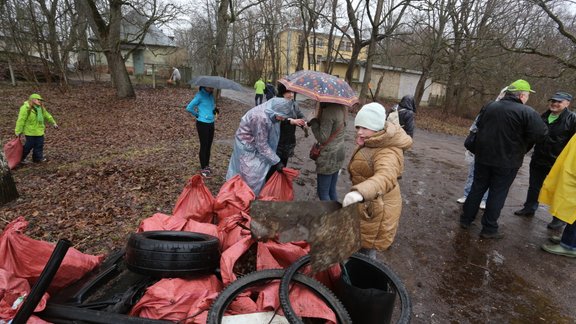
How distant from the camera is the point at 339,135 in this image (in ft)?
12.8

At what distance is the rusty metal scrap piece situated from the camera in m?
1.89

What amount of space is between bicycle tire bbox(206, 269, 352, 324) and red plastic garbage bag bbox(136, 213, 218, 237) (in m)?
0.98

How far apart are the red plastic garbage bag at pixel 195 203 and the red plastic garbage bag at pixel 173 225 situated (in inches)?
9.1

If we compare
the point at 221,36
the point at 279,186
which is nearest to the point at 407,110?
the point at 279,186

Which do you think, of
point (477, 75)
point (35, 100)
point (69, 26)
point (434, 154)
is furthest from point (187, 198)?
point (477, 75)

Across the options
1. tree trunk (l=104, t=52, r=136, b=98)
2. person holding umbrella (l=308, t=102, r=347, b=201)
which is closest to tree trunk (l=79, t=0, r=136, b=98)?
tree trunk (l=104, t=52, r=136, b=98)

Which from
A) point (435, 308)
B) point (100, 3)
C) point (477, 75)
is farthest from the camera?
point (477, 75)

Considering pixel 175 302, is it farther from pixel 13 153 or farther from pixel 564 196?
pixel 13 153

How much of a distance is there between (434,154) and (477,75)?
16956mm

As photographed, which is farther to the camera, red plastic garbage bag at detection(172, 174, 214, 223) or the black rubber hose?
red plastic garbage bag at detection(172, 174, 214, 223)

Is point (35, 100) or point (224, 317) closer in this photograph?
point (224, 317)

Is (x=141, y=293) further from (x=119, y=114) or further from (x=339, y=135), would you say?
(x=119, y=114)

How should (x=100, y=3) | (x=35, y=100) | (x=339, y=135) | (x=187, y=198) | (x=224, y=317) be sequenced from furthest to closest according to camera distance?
(x=100, y=3)
(x=35, y=100)
(x=339, y=135)
(x=187, y=198)
(x=224, y=317)

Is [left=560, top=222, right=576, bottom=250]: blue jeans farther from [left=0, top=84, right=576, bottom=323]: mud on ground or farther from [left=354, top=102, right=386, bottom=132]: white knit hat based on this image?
[left=354, top=102, right=386, bottom=132]: white knit hat
